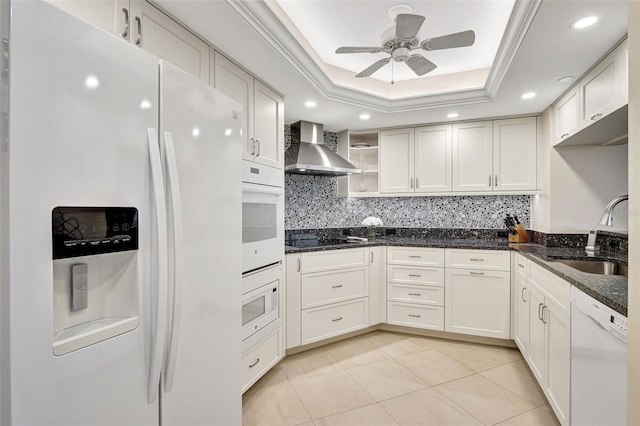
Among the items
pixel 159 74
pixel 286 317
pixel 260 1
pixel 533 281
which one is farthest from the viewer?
pixel 286 317

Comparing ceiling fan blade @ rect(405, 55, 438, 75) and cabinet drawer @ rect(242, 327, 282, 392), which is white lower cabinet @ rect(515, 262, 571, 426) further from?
cabinet drawer @ rect(242, 327, 282, 392)

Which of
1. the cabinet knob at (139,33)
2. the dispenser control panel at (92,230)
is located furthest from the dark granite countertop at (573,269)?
the cabinet knob at (139,33)

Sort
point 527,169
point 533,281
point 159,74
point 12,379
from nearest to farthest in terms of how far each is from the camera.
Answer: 1. point 12,379
2. point 159,74
3. point 533,281
4. point 527,169

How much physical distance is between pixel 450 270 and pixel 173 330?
2652 mm

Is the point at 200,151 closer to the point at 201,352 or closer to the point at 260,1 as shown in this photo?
the point at 201,352

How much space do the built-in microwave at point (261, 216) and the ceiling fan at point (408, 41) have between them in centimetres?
95

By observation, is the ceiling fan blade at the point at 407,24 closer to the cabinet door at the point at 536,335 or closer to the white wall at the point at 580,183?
the cabinet door at the point at 536,335

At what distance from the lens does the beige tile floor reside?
1.96m

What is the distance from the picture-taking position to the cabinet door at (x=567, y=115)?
241cm

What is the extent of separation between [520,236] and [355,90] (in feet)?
7.27

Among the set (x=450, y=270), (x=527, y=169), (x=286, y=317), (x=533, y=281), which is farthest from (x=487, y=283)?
(x=286, y=317)

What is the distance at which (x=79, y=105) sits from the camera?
0.83 metres

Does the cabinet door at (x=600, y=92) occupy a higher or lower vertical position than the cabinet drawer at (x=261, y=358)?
higher

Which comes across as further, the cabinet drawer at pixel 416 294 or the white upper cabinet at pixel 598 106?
the cabinet drawer at pixel 416 294
